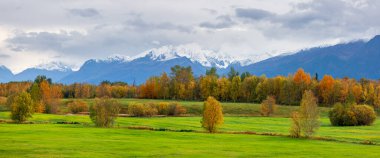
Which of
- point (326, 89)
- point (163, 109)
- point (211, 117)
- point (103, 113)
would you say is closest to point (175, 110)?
point (163, 109)

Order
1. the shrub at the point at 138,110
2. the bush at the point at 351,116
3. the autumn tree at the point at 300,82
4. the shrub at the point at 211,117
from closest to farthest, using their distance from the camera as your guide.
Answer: the shrub at the point at 211,117
the bush at the point at 351,116
the shrub at the point at 138,110
the autumn tree at the point at 300,82

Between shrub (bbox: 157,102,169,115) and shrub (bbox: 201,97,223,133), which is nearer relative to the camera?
shrub (bbox: 201,97,223,133)

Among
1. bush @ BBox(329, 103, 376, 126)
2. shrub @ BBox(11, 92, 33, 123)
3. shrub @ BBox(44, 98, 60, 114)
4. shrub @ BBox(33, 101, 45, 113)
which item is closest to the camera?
shrub @ BBox(11, 92, 33, 123)

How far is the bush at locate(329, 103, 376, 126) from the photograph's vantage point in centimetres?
12200

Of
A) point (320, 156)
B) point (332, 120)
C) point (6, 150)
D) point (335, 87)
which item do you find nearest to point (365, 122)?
point (332, 120)

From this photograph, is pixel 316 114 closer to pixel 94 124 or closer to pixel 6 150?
pixel 94 124

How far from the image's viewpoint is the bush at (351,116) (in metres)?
122

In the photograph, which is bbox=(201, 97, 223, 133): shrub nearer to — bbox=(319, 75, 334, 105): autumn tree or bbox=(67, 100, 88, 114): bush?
bbox=(67, 100, 88, 114): bush

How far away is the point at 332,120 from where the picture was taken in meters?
123

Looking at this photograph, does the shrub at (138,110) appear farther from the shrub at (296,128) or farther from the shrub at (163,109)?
the shrub at (296,128)

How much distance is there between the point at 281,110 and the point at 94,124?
8045 cm

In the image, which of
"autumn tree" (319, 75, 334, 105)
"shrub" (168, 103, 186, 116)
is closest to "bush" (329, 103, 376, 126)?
"shrub" (168, 103, 186, 116)

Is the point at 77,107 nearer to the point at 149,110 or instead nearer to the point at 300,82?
the point at 149,110

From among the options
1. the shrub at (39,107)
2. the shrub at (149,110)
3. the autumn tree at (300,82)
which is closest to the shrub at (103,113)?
the shrub at (149,110)
